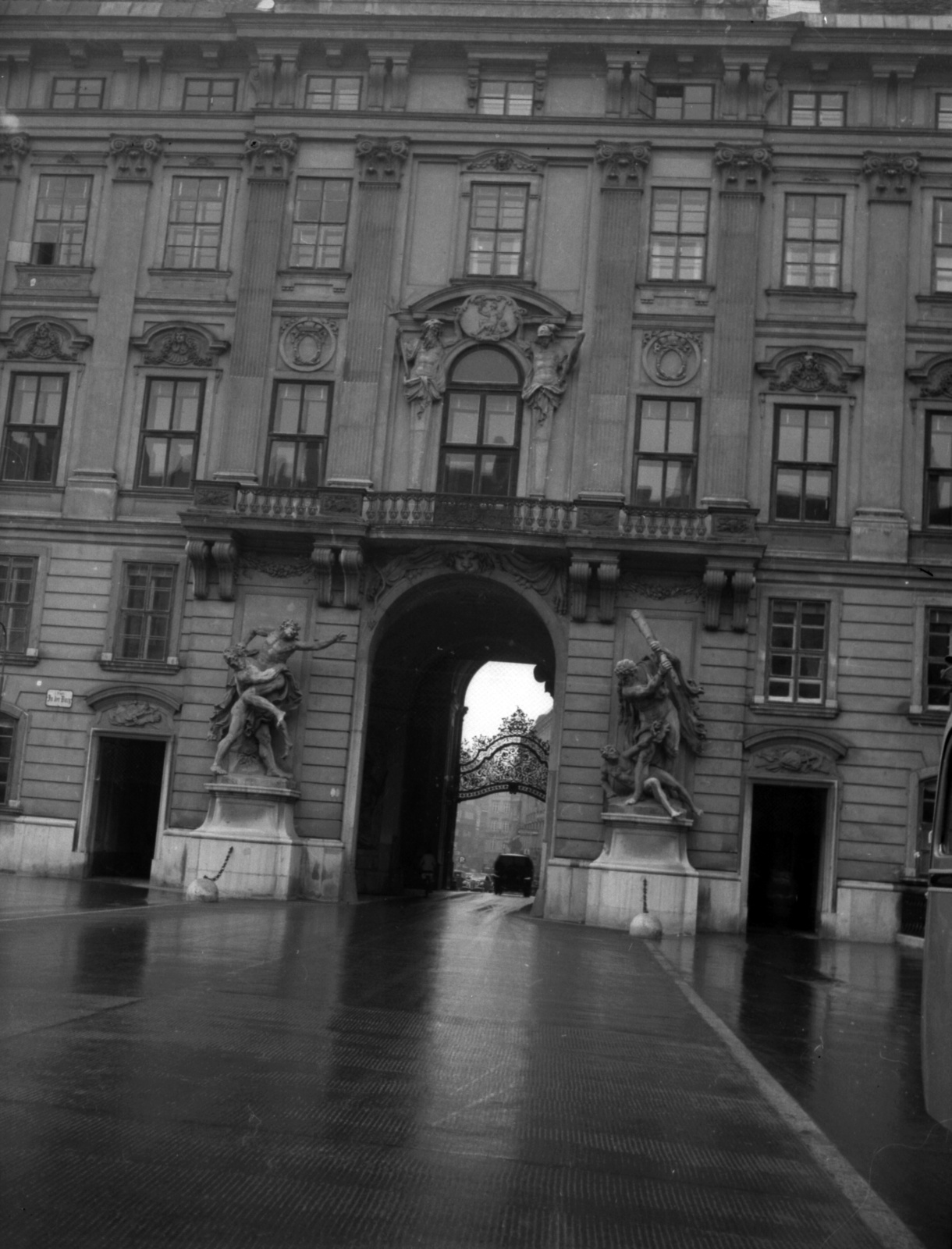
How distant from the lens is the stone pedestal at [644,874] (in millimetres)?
28625

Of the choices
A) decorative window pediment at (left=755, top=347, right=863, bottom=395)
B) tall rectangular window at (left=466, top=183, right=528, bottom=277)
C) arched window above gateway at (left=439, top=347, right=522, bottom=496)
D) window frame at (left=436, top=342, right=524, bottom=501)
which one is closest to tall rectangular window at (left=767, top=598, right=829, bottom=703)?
decorative window pediment at (left=755, top=347, right=863, bottom=395)

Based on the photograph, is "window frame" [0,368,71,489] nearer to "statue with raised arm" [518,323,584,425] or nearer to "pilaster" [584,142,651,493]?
"statue with raised arm" [518,323,584,425]

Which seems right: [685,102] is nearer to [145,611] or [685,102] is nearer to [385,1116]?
[145,611]

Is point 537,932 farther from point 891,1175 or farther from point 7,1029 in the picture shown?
point 891,1175

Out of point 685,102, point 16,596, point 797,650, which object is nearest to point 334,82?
point 685,102

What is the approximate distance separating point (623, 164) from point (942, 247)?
7049 mm

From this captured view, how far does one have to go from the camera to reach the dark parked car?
4962 centimetres

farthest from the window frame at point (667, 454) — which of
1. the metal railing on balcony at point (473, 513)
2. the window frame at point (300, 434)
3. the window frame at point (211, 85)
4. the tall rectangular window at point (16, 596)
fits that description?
the tall rectangular window at point (16, 596)

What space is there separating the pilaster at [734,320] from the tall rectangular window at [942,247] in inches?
147

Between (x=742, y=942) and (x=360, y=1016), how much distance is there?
55.2 ft

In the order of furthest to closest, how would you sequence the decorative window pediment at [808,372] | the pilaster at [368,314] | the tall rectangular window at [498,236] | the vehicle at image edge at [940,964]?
1. the tall rectangular window at [498,236]
2. the pilaster at [368,314]
3. the decorative window pediment at [808,372]
4. the vehicle at image edge at [940,964]

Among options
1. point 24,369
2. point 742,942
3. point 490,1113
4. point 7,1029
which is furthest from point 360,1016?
point 24,369

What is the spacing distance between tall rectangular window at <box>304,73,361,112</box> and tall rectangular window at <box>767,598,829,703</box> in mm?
14700

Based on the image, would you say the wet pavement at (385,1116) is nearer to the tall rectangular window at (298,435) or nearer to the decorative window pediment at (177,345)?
the tall rectangular window at (298,435)
